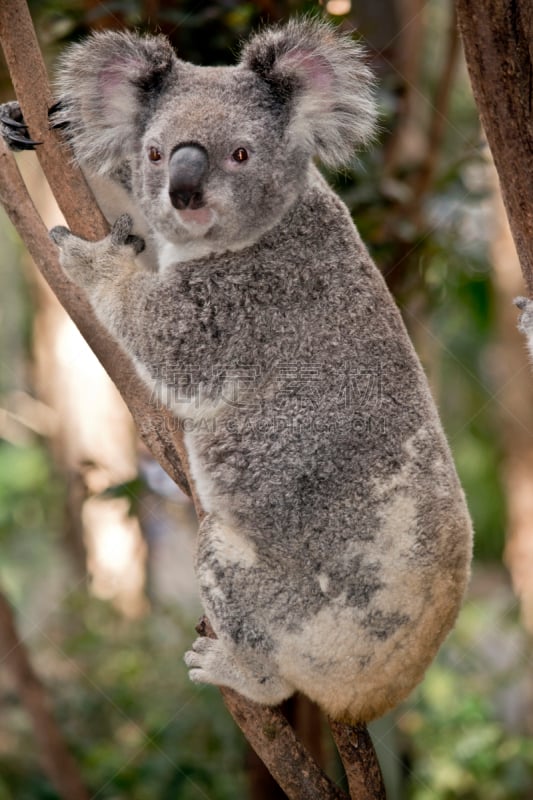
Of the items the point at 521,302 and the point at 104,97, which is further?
the point at 104,97

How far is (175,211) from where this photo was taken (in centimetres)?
289

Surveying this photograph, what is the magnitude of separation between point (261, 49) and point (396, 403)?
1.20m

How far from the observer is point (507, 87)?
2.73 metres

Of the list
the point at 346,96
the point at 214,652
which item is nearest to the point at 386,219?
the point at 346,96

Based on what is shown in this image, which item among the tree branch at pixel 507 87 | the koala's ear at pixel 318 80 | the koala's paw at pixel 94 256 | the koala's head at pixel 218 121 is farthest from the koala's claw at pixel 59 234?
the tree branch at pixel 507 87

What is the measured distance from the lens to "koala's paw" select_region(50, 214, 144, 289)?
3008 millimetres

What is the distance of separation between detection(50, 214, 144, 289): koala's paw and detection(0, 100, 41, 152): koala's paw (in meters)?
0.35

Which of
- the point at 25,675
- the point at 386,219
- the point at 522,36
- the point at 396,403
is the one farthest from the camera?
the point at 386,219

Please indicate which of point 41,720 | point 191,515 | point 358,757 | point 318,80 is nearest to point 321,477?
point 358,757

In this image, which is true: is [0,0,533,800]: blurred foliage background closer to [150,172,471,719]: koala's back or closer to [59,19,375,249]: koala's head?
[59,19,375,249]: koala's head

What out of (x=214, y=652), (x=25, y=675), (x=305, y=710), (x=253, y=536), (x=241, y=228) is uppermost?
(x=241, y=228)

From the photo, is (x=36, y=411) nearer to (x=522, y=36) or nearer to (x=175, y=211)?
(x=175, y=211)

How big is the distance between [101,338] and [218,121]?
0.87m

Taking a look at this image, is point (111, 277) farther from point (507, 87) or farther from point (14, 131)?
point (507, 87)
